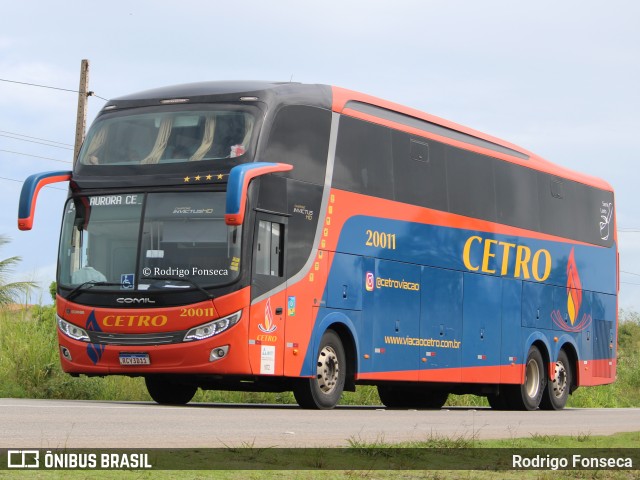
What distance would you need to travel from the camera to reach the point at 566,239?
86.0 ft

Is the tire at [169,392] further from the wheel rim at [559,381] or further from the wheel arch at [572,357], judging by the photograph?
the wheel arch at [572,357]

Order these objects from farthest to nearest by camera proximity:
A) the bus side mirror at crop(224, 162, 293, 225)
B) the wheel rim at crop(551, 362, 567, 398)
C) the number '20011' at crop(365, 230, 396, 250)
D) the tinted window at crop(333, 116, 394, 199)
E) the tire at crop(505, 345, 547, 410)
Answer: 1. the wheel rim at crop(551, 362, 567, 398)
2. the tire at crop(505, 345, 547, 410)
3. the number '20011' at crop(365, 230, 396, 250)
4. the tinted window at crop(333, 116, 394, 199)
5. the bus side mirror at crop(224, 162, 293, 225)

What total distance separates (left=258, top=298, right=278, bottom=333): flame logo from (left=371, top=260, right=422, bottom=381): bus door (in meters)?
2.75

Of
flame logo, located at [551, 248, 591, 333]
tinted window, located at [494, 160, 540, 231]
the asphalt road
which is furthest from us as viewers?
flame logo, located at [551, 248, 591, 333]

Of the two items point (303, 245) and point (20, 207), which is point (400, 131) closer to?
point (303, 245)

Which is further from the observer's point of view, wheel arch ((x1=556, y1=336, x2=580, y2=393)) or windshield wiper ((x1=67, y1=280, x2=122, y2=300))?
wheel arch ((x1=556, y1=336, x2=580, y2=393))

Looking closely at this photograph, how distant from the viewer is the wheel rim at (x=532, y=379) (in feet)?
82.2

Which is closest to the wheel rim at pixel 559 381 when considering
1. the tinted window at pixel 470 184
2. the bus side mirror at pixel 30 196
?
the tinted window at pixel 470 184

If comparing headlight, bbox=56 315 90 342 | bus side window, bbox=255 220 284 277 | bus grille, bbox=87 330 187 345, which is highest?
bus side window, bbox=255 220 284 277

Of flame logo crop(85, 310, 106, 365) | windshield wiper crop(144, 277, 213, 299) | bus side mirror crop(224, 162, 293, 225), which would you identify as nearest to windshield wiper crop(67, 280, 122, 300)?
flame logo crop(85, 310, 106, 365)

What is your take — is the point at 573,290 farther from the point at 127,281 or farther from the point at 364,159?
the point at 127,281

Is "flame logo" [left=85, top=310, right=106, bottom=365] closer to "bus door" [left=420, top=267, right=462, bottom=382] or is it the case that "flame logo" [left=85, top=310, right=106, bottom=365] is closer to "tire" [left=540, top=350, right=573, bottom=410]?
"bus door" [left=420, top=267, right=462, bottom=382]

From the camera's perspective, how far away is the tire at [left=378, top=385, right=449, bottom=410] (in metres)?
25.3

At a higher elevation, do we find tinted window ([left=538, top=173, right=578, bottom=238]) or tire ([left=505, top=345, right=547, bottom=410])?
tinted window ([left=538, top=173, right=578, bottom=238])
